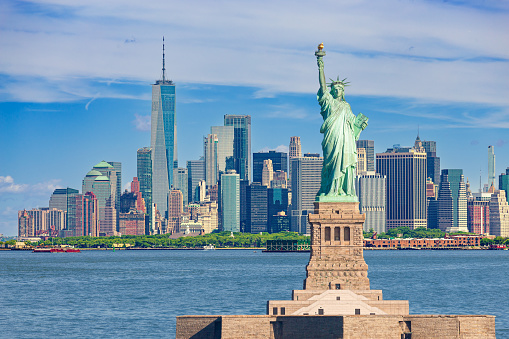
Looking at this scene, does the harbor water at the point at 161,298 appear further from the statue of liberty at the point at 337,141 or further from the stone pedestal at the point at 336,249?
the statue of liberty at the point at 337,141

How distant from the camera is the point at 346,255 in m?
60.1

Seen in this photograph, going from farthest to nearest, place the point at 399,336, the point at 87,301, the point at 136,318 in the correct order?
1. the point at 87,301
2. the point at 136,318
3. the point at 399,336

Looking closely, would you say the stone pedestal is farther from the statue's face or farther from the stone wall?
the stone wall

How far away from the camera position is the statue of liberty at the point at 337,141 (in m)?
61.3

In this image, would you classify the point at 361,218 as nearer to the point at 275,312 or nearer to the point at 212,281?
the point at 275,312

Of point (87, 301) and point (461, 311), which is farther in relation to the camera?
point (87, 301)

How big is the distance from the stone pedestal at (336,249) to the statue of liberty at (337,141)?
0.75 metres

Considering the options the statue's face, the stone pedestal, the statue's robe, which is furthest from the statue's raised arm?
the stone pedestal

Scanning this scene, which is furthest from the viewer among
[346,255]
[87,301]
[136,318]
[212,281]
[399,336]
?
[212,281]

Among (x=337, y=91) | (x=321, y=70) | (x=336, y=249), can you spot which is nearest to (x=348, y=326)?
(x=336, y=249)

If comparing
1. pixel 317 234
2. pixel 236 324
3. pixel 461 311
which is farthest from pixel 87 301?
pixel 236 324

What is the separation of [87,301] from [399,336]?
5689 cm

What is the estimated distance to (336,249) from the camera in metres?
60.3

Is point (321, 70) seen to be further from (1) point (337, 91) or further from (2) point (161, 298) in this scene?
(2) point (161, 298)
